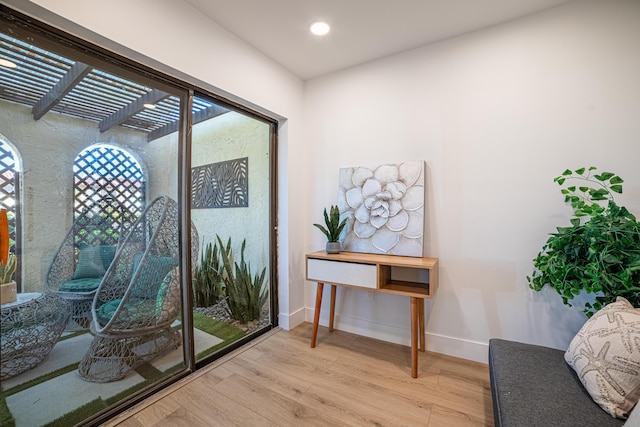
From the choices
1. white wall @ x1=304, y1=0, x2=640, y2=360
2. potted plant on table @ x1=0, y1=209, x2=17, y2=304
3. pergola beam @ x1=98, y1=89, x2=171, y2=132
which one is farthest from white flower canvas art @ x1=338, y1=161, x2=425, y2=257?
potted plant on table @ x1=0, y1=209, x2=17, y2=304

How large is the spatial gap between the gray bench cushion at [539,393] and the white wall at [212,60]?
1906 mm

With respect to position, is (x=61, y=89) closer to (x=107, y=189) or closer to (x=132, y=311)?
(x=107, y=189)

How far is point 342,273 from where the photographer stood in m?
2.28

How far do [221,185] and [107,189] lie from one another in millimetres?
805

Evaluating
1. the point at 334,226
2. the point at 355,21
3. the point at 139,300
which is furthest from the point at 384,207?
the point at 139,300

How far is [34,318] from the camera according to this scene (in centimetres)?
139

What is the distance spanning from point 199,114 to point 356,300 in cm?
213

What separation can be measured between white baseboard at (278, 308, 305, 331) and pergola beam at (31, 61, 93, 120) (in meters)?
2.35

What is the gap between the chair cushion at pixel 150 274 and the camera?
1.80m

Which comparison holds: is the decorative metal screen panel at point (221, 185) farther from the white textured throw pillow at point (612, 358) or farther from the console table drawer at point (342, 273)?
the white textured throw pillow at point (612, 358)

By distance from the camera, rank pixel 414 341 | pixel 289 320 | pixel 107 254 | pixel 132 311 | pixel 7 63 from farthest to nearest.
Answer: pixel 289 320 < pixel 414 341 < pixel 132 311 < pixel 107 254 < pixel 7 63

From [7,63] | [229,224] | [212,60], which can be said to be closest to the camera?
[7,63]

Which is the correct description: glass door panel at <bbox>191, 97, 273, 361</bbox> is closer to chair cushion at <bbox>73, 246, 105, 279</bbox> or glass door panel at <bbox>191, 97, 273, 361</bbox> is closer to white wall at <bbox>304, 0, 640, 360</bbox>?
chair cushion at <bbox>73, 246, 105, 279</bbox>

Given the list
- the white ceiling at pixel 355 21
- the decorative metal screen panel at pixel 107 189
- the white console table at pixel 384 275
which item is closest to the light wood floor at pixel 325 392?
the white console table at pixel 384 275
